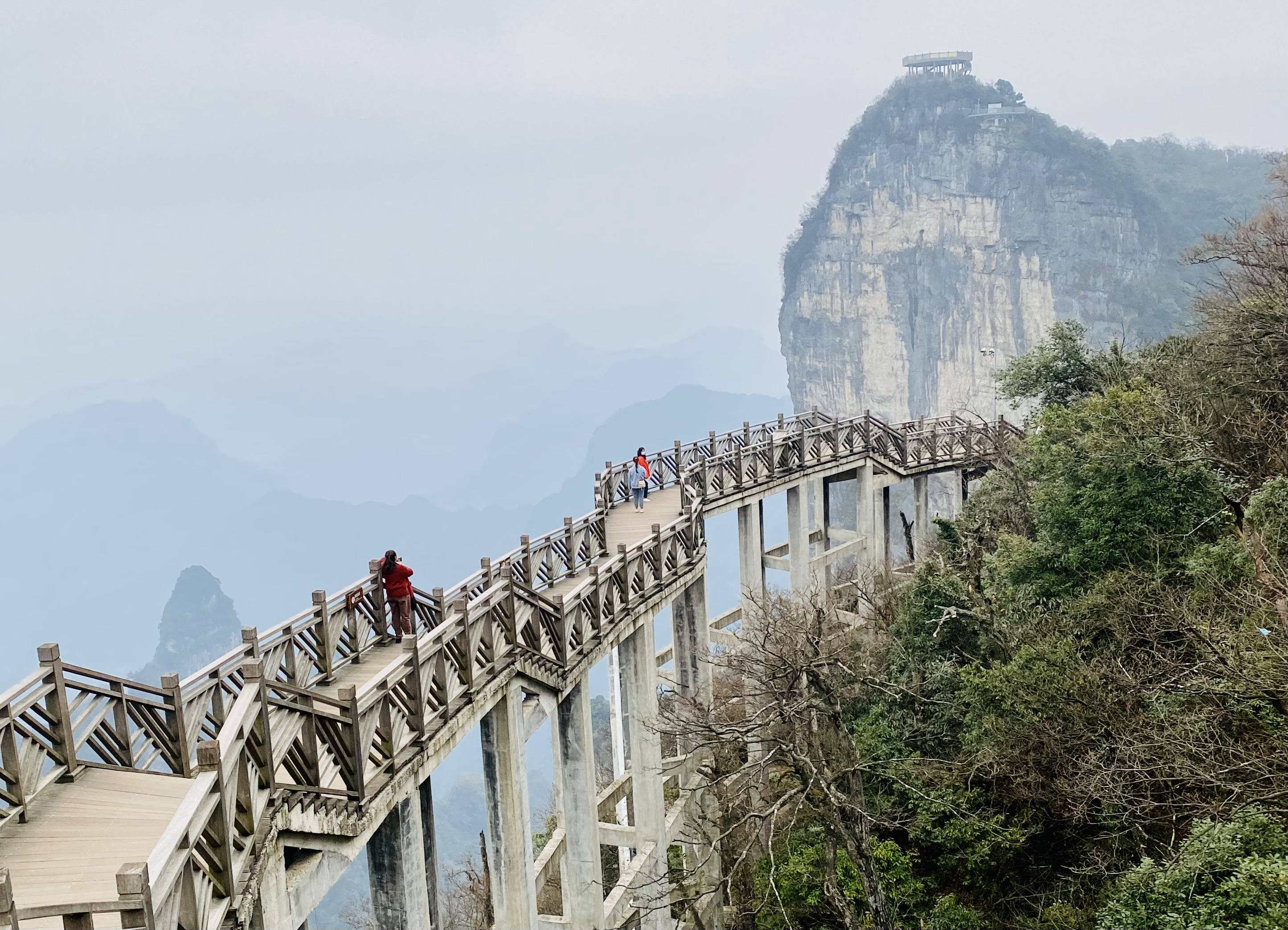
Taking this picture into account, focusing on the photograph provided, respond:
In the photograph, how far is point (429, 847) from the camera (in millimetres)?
9812

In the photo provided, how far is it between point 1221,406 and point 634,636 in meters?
9.08

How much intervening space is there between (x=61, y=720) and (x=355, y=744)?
1.79 meters

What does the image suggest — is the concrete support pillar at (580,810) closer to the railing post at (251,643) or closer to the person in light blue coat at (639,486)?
the railing post at (251,643)

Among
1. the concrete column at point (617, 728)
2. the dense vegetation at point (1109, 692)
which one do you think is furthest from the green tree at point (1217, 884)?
the concrete column at point (617, 728)

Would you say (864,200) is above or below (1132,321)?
above

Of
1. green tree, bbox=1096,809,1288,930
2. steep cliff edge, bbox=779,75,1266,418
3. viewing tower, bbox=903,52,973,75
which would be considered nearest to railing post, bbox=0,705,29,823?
green tree, bbox=1096,809,1288,930

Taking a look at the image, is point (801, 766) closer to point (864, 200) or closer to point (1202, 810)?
point (1202, 810)

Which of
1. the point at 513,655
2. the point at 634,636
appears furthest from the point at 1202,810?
the point at 634,636

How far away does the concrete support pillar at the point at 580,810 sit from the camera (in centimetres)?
1224

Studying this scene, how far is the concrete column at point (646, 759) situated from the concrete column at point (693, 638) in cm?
187

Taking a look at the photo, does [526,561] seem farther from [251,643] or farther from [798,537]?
[798,537]

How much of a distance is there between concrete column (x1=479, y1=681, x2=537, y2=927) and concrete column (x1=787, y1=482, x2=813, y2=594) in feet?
47.7

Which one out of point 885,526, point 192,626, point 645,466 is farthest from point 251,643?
point 192,626

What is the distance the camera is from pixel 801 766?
1112 centimetres
